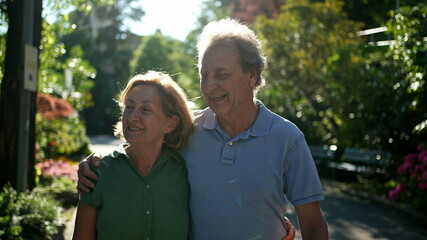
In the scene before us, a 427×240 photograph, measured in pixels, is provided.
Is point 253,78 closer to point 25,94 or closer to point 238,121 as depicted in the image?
point 238,121

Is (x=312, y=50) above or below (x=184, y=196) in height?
above

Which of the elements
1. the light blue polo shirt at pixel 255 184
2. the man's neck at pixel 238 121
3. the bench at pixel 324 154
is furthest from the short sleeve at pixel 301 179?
the bench at pixel 324 154

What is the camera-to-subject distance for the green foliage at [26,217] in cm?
567

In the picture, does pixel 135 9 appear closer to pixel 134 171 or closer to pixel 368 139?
Answer: pixel 368 139

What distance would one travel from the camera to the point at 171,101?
287 centimetres

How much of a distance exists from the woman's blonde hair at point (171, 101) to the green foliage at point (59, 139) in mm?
11599

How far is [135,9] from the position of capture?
54.6 m

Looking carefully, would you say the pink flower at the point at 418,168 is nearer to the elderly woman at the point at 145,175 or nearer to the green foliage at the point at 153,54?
the elderly woman at the point at 145,175

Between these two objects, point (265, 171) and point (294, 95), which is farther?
point (294, 95)

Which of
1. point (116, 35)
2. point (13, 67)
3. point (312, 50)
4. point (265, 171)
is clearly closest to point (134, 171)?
point (265, 171)

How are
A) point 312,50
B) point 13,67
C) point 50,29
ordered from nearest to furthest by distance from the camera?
point 13,67, point 50,29, point 312,50

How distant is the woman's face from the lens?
8.95ft

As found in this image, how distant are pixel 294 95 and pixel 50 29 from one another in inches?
411

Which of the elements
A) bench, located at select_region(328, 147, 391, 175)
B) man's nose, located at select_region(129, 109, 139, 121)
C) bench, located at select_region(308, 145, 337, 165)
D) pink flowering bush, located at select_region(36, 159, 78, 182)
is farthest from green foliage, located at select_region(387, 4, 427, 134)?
man's nose, located at select_region(129, 109, 139, 121)
